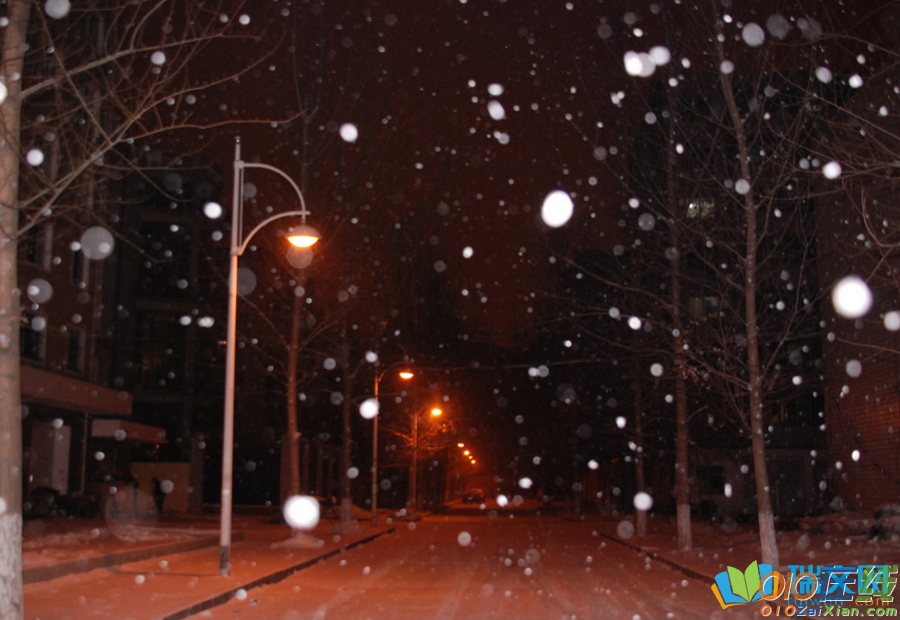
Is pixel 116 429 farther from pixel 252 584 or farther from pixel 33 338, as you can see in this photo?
pixel 252 584

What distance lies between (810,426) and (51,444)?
37.2 metres

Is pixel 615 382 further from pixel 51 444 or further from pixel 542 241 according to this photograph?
pixel 51 444

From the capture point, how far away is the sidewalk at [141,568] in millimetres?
11500

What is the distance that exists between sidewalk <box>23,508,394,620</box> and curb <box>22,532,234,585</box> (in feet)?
0.05

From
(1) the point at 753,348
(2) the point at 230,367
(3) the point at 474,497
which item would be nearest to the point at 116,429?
(2) the point at 230,367

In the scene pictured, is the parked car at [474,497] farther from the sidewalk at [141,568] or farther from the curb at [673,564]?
the sidewalk at [141,568]

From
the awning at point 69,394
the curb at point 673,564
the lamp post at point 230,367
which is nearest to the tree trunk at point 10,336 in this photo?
the lamp post at point 230,367

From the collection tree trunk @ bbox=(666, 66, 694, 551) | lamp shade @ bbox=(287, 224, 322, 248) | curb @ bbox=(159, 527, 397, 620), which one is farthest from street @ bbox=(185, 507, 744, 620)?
lamp shade @ bbox=(287, 224, 322, 248)

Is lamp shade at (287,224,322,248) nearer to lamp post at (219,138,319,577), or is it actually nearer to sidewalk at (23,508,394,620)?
lamp post at (219,138,319,577)

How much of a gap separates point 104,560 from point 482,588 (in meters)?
7.13

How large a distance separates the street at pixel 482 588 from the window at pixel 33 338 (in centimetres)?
1262

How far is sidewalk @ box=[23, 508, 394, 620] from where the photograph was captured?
11.5 metres

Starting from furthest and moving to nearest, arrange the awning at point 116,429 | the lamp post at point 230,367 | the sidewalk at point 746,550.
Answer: the awning at point 116,429, the sidewalk at point 746,550, the lamp post at point 230,367

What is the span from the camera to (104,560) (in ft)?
53.5
